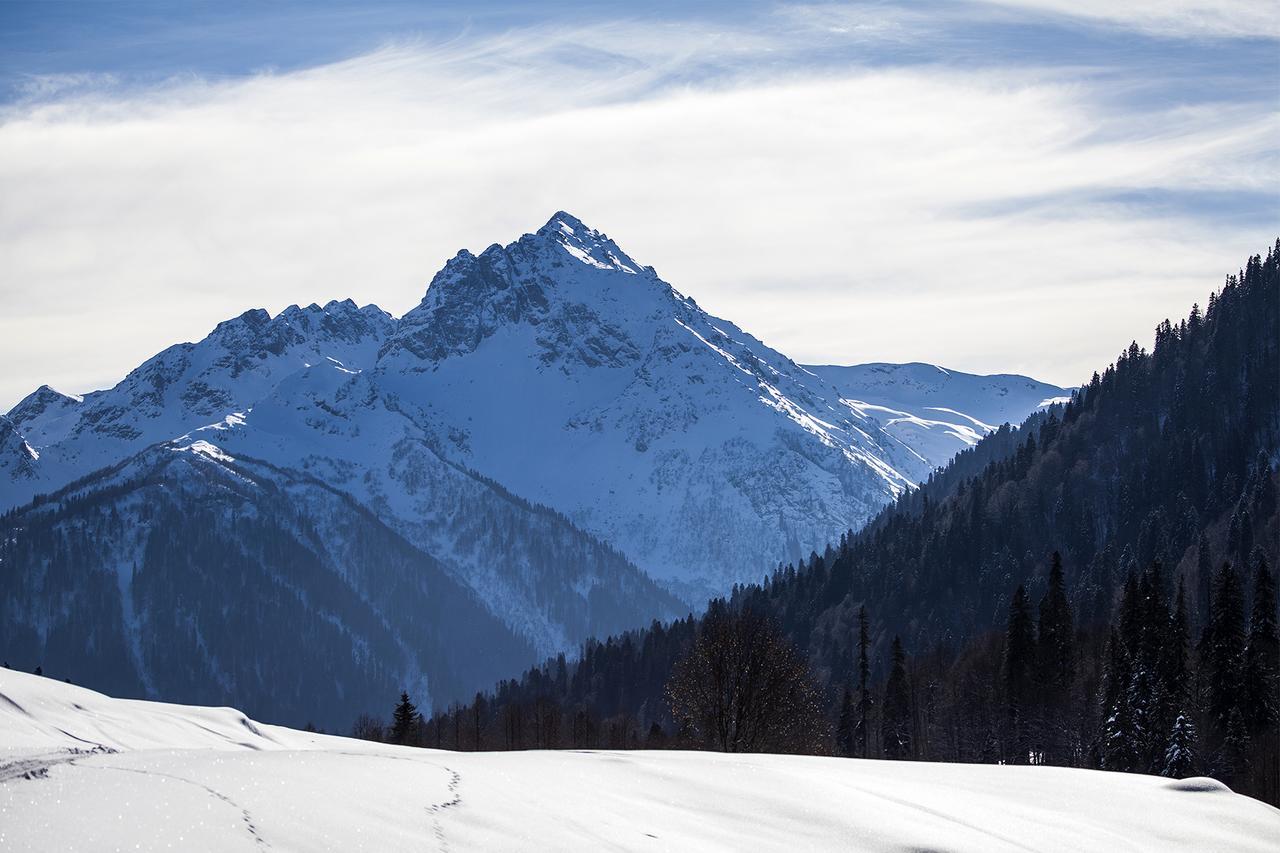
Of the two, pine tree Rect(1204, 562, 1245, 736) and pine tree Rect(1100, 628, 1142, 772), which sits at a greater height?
pine tree Rect(1204, 562, 1245, 736)

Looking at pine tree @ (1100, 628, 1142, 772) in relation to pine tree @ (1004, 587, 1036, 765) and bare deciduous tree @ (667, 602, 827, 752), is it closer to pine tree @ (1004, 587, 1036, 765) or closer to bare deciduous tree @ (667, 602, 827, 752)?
pine tree @ (1004, 587, 1036, 765)

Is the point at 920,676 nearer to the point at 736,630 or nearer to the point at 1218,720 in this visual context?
the point at 1218,720

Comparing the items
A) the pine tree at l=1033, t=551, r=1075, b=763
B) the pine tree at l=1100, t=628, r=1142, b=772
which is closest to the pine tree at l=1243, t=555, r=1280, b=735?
the pine tree at l=1100, t=628, r=1142, b=772

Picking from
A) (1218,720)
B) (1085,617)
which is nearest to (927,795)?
(1218,720)

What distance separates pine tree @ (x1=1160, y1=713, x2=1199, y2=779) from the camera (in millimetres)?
65938

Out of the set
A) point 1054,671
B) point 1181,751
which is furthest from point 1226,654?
point 1054,671

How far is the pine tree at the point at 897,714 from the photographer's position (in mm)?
102875

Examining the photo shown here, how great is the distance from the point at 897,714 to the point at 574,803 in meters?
92.7

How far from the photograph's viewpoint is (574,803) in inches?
614

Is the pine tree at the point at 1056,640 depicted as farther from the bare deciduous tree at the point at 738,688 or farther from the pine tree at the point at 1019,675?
the bare deciduous tree at the point at 738,688

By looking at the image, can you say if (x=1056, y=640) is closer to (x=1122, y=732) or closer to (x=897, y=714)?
(x=897, y=714)

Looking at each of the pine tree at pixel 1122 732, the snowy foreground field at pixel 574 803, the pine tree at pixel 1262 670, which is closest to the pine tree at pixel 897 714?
the pine tree at pixel 1122 732

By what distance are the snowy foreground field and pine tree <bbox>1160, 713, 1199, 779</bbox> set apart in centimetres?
4660

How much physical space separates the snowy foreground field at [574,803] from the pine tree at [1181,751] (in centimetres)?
4660
